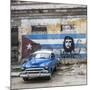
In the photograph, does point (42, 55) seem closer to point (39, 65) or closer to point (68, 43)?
point (39, 65)

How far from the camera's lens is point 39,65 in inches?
101

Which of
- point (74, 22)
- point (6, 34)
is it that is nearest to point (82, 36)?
point (74, 22)

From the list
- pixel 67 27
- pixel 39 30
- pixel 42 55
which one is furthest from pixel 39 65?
pixel 67 27

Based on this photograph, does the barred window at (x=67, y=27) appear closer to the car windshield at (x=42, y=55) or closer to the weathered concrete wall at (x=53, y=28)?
the weathered concrete wall at (x=53, y=28)

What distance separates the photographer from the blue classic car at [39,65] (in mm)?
2533

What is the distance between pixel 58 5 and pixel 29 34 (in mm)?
426

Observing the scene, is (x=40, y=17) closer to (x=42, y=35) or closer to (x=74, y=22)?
(x=42, y=35)

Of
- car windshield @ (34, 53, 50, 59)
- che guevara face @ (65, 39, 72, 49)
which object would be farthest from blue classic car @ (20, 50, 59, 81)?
che guevara face @ (65, 39, 72, 49)

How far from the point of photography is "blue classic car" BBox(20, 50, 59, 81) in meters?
2.53

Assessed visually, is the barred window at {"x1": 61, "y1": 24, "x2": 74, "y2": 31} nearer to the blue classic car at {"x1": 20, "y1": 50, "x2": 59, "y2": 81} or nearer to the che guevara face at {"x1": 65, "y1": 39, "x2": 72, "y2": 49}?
the che guevara face at {"x1": 65, "y1": 39, "x2": 72, "y2": 49}

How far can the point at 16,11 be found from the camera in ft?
8.16

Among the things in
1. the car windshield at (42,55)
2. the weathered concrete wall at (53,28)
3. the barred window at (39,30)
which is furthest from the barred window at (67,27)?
the car windshield at (42,55)

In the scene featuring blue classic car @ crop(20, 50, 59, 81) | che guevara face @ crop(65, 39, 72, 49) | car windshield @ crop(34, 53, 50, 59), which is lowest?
blue classic car @ crop(20, 50, 59, 81)

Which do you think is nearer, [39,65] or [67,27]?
[39,65]
